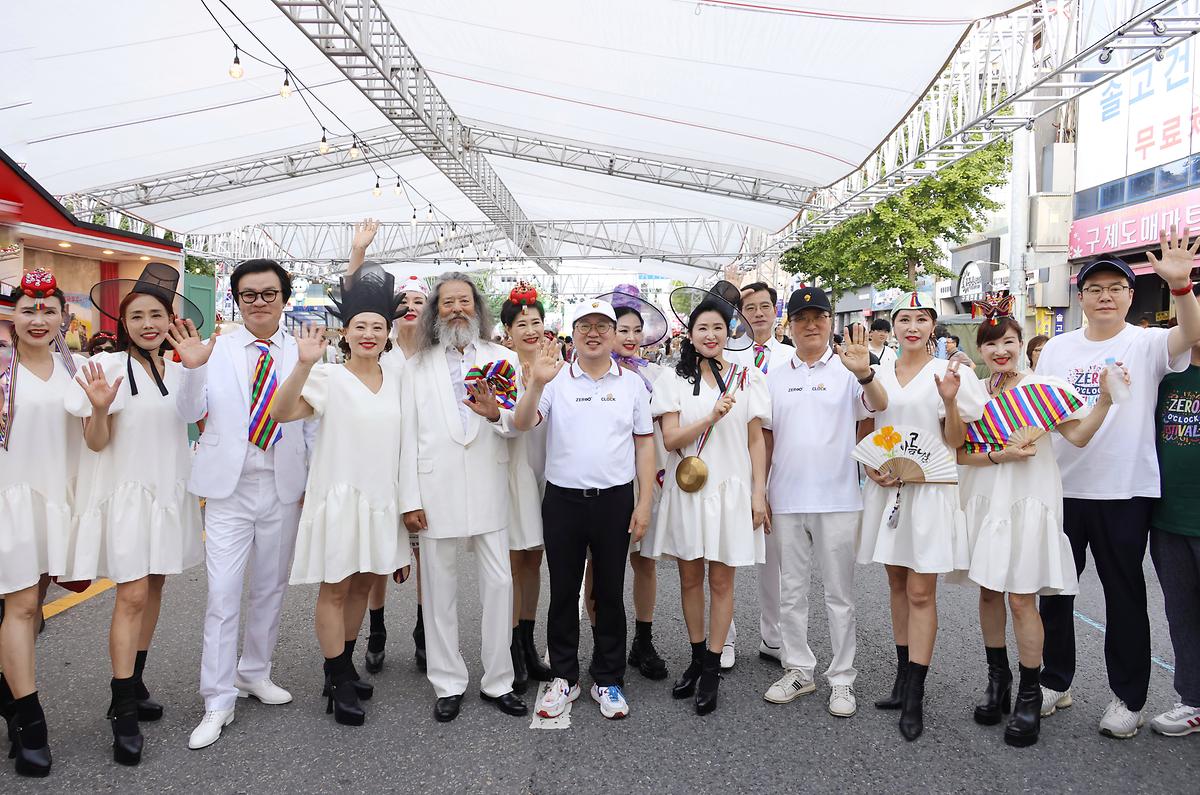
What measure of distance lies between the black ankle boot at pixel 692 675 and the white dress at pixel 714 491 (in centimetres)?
51

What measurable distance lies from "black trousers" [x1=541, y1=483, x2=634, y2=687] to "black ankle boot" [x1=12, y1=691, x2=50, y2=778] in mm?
2177

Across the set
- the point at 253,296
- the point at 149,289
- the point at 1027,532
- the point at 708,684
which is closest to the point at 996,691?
the point at 1027,532

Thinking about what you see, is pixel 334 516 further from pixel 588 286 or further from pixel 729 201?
pixel 588 286

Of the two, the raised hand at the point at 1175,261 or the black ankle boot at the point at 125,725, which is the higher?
the raised hand at the point at 1175,261

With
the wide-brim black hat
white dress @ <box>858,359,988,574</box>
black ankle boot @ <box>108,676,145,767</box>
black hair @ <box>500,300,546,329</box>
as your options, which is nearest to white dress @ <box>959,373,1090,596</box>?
white dress @ <box>858,359,988,574</box>

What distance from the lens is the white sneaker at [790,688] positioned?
13.3ft

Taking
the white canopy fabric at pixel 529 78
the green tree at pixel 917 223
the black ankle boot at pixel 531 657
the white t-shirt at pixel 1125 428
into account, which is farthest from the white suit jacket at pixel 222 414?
the green tree at pixel 917 223

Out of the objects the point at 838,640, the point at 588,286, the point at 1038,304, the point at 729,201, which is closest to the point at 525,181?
the point at 729,201

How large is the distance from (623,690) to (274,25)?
1041cm

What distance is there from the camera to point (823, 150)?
545 inches

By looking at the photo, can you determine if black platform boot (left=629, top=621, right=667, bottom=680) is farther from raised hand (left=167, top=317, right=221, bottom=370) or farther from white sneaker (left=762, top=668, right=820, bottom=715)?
raised hand (left=167, top=317, right=221, bottom=370)

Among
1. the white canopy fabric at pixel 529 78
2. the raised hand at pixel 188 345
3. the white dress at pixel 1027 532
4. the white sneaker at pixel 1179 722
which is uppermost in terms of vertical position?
the white canopy fabric at pixel 529 78

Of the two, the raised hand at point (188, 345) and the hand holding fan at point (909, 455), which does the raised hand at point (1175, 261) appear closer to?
the hand holding fan at point (909, 455)

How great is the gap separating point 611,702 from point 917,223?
1534 centimetres
